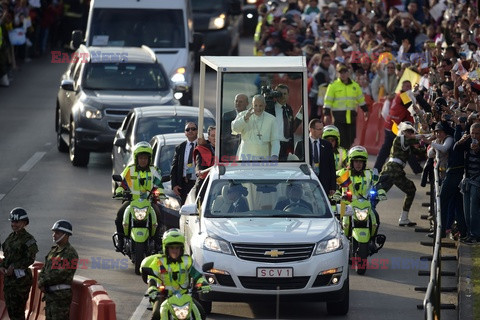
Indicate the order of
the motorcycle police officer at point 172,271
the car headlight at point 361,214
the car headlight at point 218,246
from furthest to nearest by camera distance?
the car headlight at point 361,214, the car headlight at point 218,246, the motorcycle police officer at point 172,271

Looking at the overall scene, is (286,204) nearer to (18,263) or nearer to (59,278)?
(18,263)

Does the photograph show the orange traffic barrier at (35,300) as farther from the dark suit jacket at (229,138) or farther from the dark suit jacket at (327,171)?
the dark suit jacket at (327,171)

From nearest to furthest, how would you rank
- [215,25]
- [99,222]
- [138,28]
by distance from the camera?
1. [99,222]
2. [138,28]
3. [215,25]

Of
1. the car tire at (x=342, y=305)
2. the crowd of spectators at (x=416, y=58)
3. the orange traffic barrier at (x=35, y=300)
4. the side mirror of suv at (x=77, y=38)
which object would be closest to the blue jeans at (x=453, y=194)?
the crowd of spectators at (x=416, y=58)

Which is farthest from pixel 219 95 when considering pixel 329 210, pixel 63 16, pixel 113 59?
pixel 63 16

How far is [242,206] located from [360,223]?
102 inches

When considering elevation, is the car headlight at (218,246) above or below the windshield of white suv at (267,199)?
below

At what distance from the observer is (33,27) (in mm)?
44156

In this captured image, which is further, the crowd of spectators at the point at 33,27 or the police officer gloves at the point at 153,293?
the crowd of spectators at the point at 33,27

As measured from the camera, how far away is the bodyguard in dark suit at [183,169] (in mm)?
22078

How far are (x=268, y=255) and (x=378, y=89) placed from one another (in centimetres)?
1466

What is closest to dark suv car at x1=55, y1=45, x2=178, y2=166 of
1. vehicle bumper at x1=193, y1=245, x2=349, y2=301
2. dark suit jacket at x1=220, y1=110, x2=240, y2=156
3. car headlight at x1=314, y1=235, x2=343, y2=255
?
dark suit jacket at x1=220, y1=110, x2=240, y2=156

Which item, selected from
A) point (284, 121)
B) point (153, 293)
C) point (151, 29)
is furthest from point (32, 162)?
point (153, 293)

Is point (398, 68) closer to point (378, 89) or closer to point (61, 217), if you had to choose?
point (378, 89)
